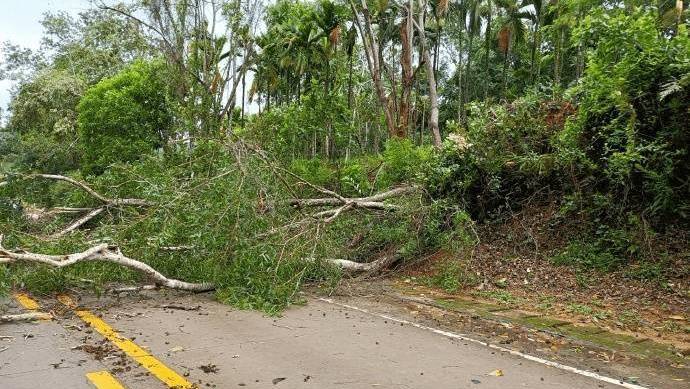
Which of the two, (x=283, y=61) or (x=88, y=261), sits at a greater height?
(x=283, y=61)

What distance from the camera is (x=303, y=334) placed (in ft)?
19.0

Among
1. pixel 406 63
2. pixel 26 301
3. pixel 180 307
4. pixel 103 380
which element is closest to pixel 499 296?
pixel 180 307

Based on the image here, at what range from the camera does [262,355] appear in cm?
495

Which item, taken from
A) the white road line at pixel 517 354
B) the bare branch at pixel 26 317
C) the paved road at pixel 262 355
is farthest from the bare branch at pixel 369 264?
the bare branch at pixel 26 317

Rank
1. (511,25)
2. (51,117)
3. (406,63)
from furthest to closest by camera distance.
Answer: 1. (51,117)
2. (511,25)
3. (406,63)

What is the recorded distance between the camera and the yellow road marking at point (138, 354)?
416 cm

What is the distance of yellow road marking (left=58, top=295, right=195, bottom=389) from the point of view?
13.7 ft

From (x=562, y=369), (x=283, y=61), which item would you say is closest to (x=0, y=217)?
(x=562, y=369)

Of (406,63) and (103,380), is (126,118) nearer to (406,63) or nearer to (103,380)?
(406,63)

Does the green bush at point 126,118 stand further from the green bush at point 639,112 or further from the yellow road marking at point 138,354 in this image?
the green bush at point 639,112

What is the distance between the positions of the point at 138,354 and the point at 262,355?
42.0 inches

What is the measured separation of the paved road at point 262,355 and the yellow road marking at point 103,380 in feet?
0.15

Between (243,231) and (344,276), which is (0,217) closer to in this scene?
(243,231)

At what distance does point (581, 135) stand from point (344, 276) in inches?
183
